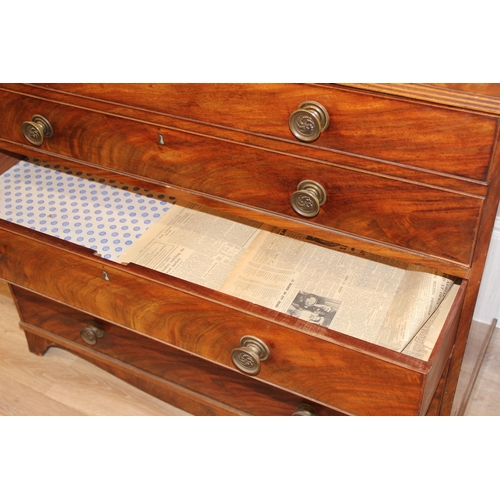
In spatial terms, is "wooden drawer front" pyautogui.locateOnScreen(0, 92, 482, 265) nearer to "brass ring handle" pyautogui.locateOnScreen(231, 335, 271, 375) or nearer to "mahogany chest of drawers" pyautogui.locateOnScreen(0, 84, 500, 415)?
"mahogany chest of drawers" pyautogui.locateOnScreen(0, 84, 500, 415)

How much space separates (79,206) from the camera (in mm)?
1243

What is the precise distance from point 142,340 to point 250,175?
0.45 metres

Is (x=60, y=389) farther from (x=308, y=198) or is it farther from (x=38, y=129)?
(x=308, y=198)

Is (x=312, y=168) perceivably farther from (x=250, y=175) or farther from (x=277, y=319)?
(x=277, y=319)

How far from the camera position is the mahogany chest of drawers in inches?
31.1

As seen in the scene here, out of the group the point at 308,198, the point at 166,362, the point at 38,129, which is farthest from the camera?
the point at 166,362

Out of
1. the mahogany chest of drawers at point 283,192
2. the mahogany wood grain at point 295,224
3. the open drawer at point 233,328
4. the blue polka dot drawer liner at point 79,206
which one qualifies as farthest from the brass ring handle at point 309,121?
the blue polka dot drawer liner at point 79,206

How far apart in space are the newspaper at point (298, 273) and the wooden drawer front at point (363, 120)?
28 centimetres

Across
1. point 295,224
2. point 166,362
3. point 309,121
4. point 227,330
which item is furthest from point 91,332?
point 309,121

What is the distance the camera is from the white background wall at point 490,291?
1390 millimetres

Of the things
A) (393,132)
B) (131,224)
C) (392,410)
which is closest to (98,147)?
(131,224)

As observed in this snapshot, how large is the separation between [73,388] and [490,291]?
35.9 inches

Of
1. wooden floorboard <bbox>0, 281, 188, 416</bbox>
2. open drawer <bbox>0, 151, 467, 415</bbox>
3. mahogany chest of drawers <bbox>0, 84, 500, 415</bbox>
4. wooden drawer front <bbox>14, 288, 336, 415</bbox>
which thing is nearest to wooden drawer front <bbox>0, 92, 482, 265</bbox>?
mahogany chest of drawers <bbox>0, 84, 500, 415</bbox>

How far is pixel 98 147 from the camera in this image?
1060 mm
